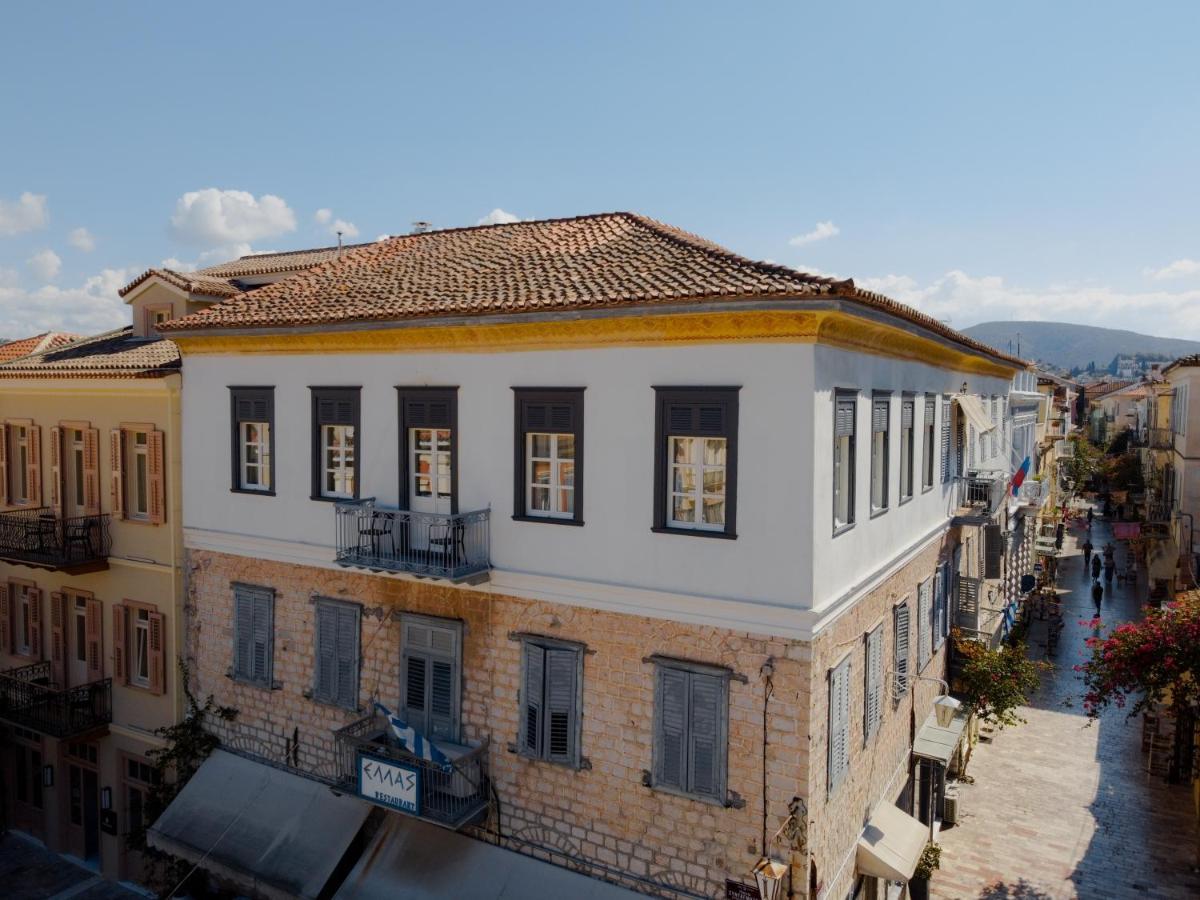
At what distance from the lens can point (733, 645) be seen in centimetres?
1038

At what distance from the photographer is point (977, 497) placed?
19.0 m

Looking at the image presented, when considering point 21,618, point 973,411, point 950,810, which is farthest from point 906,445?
point 21,618

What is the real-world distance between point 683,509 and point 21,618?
1518 centimetres

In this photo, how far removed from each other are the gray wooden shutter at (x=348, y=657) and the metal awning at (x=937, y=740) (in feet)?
30.6

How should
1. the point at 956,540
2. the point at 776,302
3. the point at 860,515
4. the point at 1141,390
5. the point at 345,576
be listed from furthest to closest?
the point at 1141,390
the point at 956,540
the point at 345,576
the point at 860,515
the point at 776,302

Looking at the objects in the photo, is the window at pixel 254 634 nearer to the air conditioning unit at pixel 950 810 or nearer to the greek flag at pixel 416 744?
the greek flag at pixel 416 744

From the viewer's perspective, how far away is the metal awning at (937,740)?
1511 centimetres

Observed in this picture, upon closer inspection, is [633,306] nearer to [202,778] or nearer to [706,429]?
[706,429]

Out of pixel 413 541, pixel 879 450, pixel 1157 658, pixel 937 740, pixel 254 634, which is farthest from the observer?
pixel 937 740

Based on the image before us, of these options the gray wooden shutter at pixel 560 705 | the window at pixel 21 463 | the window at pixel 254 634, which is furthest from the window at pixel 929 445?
the window at pixel 21 463

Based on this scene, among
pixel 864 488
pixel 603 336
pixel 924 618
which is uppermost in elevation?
pixel 603 336

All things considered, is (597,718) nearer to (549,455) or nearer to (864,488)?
(549,455)

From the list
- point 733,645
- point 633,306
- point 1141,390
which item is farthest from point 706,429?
point 1141,390

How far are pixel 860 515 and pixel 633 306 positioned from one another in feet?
13.6
